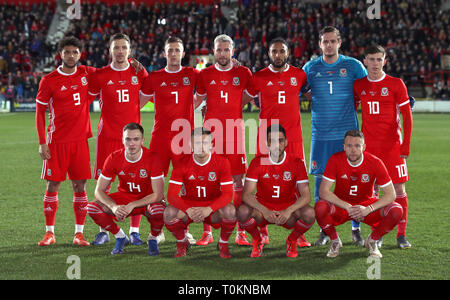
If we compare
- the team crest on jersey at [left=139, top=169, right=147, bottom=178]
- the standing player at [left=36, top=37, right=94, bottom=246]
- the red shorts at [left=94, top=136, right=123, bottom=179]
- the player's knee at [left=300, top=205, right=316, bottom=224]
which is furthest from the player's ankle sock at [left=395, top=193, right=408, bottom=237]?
the standing player at [left=36, top=37, right=94, bottom=246]

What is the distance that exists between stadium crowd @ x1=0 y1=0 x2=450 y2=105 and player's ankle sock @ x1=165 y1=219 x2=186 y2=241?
2166 cm

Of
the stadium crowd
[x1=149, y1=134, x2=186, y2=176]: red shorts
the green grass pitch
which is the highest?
the stadium crowd

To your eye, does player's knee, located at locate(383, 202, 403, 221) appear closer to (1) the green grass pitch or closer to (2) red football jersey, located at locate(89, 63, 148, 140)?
(1) the green grass pitch

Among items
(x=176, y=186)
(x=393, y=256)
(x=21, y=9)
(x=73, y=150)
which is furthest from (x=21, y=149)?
(x=21, y=9)

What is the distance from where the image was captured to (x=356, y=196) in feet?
17.2

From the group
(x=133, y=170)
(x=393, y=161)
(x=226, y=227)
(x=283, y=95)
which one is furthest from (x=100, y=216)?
(x=393, y=161)

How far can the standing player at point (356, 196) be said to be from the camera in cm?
503

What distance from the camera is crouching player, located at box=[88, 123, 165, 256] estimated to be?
5.14 m

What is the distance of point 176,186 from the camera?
512cm

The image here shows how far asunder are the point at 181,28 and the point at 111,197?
83.9 feet

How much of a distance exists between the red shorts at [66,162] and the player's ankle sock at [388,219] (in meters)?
2.78

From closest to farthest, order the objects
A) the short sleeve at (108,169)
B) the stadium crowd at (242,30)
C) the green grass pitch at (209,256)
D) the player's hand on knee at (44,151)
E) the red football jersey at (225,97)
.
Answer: the green grass pitch at (209,256) < the short sleeve at (108,169) < the player's hand on knee at (44,151) < the red football jersey at (225,97) < the stadium crowd at (242,30)

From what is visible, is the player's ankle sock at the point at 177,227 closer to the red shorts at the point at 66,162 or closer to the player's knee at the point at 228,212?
the player's knee at the point at 228,212

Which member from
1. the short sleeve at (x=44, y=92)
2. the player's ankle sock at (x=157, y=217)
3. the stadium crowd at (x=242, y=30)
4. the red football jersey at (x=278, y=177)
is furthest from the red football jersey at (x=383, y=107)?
the stadium crowd at (x=242, y=30)
